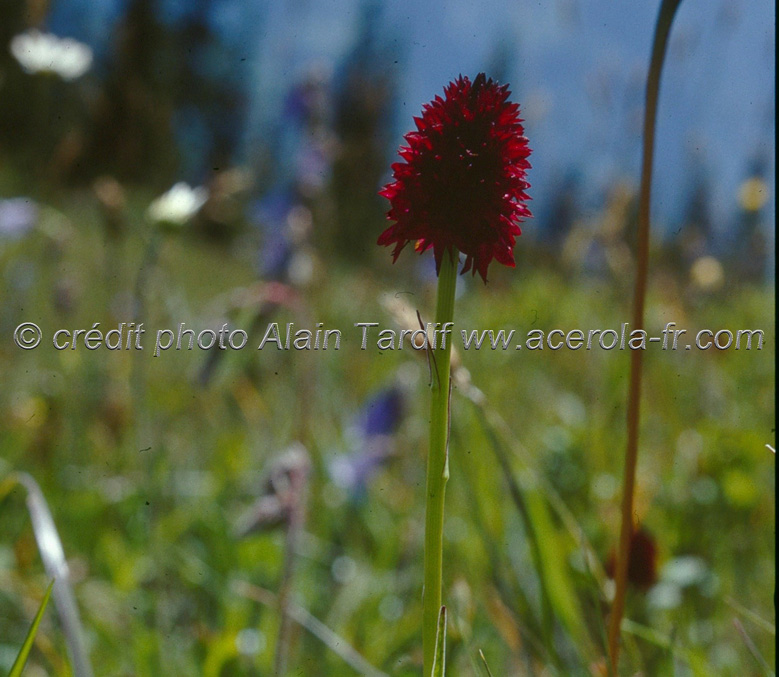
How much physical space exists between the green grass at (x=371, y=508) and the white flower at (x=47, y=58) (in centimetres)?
25

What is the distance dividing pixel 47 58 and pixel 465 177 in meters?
0.84

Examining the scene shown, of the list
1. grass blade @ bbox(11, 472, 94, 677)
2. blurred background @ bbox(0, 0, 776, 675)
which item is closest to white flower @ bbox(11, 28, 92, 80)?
blurred background @ bbox(0, 0, 776, 675)

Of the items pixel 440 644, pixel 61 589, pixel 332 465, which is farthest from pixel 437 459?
pixel 332 465

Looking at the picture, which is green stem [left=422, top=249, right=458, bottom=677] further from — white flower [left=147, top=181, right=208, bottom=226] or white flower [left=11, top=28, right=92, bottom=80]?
white flower [left=11, top=28, right=92, bottom=80]

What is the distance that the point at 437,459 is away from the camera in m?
0.23

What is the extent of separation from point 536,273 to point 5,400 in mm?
1997

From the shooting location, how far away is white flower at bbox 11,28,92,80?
841mm

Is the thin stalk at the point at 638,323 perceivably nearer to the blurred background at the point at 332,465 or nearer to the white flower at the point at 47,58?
the blurred background at the point at 332,465

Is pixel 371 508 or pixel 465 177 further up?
pixel 465 177

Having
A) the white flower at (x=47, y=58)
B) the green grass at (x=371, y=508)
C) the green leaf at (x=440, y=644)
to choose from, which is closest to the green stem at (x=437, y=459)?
the green leaf at (x=440, y=644)

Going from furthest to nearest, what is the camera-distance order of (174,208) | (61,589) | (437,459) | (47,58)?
(47,58), (174,208), (61,589), (437,459)

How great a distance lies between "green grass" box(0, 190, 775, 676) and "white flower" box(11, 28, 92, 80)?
0.25 metres

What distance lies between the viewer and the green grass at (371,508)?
1.84ft

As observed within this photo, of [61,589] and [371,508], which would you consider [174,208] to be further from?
[371,508]
